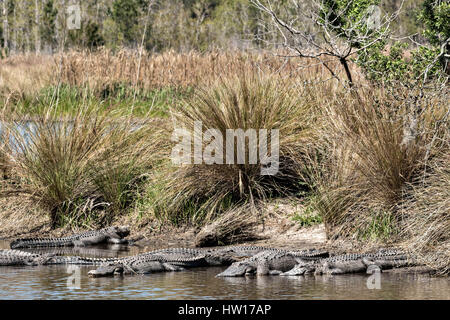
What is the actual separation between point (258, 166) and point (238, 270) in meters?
2.27

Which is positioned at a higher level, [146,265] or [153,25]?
[153,25]

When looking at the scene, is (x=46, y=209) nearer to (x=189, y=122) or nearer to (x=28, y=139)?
(x=28, y=139)

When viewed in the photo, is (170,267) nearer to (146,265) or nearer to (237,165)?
(146,265)

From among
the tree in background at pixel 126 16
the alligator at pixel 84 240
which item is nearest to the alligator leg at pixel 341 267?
the alligator at pixel 84 240

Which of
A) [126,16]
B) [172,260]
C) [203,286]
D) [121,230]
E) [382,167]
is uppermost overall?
[126,16]

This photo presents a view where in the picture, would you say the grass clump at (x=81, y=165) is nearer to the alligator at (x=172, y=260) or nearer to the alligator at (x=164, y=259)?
the alligator at (x=164, y=259)

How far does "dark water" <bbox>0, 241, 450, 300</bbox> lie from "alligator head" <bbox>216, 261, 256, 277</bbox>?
3.5 inches

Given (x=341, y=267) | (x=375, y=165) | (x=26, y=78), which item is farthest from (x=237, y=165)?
(x=26, y=78)

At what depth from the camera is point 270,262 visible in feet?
22.9

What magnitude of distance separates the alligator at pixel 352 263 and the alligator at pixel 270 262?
0.14m

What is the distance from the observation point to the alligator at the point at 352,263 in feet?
22.3

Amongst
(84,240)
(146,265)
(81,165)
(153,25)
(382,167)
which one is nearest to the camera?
(146,265)
